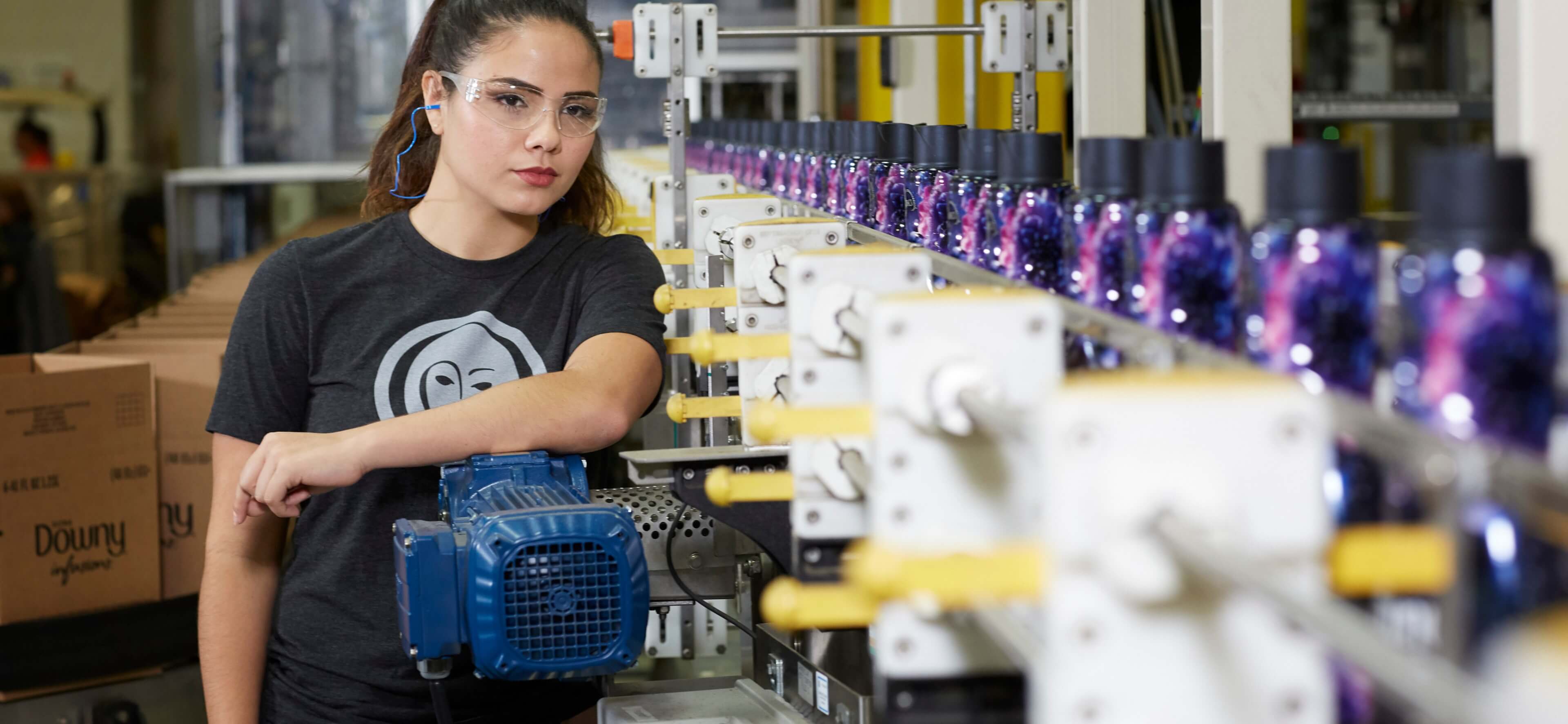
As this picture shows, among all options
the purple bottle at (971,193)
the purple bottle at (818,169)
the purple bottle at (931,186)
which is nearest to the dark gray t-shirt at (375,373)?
the purple bottle at (818,169)

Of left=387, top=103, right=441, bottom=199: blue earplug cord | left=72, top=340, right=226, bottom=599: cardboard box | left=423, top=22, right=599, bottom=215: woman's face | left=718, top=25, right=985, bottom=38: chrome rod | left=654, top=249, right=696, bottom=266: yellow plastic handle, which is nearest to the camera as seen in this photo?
left=423, top=22, right=599, bottom=215: woman's face

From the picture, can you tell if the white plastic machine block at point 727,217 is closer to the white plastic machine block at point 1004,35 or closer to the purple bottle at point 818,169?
the purple bottle at point 818,169

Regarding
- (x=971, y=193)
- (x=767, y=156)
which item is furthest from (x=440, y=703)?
(x=767, y=156)

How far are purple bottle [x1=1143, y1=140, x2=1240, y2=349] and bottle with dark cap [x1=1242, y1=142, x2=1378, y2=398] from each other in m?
0.07

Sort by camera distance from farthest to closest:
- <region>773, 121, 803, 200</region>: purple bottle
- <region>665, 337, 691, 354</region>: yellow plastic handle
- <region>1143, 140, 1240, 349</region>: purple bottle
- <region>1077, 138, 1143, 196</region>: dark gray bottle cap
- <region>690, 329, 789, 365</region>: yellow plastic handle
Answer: <region>773, 121, 803, 200</region>: purple bottle → <region>665, 337, 691, 354</region>: yellow plastic handle → <region>690, 329, 789, 365</region>: yellow plastic handle → <region>1077, 138, 1143, 196</region>: dark gray bottle cap → <region>1143, 140, 1240, 349</region>: purple bottle

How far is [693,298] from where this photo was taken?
5.23 feet

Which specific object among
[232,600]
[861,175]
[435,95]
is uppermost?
[435,95]

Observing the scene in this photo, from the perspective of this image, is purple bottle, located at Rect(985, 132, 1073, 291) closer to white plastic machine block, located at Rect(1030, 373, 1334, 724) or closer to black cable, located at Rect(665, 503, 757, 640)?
white plastic machine block, located at Rect(1030, 373, 1334, 724)

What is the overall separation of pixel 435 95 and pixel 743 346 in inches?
33.9

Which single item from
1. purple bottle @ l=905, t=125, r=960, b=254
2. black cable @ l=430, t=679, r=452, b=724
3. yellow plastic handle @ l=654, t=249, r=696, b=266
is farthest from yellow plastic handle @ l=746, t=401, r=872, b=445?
yellow plastic handle @ l=654, t=249, r=696, b=266

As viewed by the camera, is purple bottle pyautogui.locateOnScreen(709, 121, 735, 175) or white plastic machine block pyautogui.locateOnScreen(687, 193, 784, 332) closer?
white plastic machine block pyautogui.locateOnScreen(687, 193, 784, 332)

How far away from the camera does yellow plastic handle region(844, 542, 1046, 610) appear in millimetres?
623

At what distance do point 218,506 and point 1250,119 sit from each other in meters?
1.26

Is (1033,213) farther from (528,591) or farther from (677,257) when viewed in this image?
(677,257)
